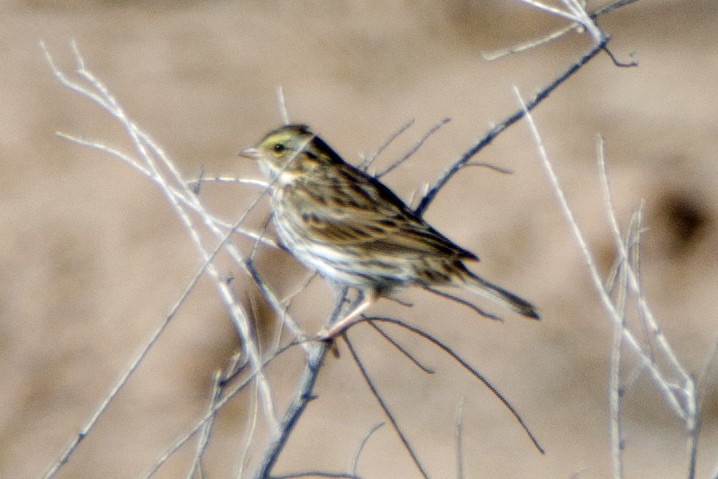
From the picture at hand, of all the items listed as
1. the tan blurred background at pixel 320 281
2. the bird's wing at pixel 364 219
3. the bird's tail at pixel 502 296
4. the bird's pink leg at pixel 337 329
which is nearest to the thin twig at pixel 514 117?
the bird's wing at pixel 364 219

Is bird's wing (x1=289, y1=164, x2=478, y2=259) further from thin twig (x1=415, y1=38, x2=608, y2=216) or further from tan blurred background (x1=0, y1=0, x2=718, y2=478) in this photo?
tan blurred background (x1=0, y1=0, x2=718, y2=478)

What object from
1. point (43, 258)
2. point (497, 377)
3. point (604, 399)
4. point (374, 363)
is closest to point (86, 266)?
point (43, 258)

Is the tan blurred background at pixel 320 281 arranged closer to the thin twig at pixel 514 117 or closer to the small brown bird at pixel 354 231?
the small brown bird at pixel 354 231

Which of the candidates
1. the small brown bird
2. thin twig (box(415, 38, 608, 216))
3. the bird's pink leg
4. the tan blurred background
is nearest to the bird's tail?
the small brown bird

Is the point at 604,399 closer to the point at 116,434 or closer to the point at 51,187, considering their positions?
the point at 116,434

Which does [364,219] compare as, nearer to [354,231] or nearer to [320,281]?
[354,231]
